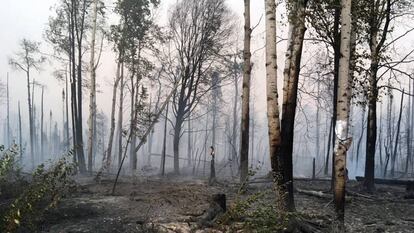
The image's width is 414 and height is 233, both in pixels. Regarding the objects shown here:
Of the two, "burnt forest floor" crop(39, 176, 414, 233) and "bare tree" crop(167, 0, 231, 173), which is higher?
"bare tree" crop(167, 0, 231, 173)

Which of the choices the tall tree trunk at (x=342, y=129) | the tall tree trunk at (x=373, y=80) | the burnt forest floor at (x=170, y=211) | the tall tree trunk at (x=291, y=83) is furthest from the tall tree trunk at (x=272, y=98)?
the tall tree trunk at (x=373, y=80)

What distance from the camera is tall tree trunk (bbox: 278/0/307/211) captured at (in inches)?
349

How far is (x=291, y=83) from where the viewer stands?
913 centimetres

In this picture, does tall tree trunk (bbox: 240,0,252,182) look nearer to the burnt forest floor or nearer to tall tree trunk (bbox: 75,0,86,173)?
the burnt forest floor

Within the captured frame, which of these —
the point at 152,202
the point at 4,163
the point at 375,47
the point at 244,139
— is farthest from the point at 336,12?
the point at 4,163

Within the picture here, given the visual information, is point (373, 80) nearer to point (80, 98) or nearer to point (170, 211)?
point (170, 211)

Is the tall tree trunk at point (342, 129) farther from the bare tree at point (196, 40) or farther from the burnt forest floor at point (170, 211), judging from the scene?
the bare tree at point (196, 40)

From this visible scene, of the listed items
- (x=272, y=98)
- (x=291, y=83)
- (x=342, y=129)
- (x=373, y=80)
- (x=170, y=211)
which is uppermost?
(x=373, y=80)

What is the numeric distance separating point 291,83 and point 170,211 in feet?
13.5

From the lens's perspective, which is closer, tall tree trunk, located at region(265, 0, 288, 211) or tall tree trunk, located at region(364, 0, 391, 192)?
tall tree trunk, located at region(265, 0, 288, 211)

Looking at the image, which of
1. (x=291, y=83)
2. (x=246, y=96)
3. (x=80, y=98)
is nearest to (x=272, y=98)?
(x=291, y=83)

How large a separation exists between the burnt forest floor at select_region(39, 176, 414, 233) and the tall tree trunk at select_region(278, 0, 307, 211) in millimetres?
1148

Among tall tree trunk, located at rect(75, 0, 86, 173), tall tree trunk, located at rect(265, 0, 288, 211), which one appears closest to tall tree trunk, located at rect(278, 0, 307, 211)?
tall tree trunk, located at rect(265, 0, 288, 211)

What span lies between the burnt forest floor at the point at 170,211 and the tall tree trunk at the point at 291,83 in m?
1.15
